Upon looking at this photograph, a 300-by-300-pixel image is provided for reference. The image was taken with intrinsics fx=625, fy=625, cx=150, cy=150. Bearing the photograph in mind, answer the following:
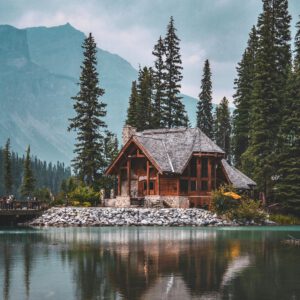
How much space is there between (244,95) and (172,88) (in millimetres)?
8741

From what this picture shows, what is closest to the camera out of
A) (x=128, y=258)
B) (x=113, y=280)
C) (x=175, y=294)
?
(x=175, y=294)

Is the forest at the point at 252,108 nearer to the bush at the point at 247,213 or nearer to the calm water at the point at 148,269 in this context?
the bush at the point at 247,213

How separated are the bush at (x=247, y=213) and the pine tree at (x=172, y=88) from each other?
2574 cm

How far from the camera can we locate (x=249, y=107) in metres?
73.1

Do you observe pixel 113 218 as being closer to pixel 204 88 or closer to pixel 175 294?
pixel 175 294

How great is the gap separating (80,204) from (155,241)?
2436cm

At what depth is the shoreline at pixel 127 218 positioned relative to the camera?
48.7 meters

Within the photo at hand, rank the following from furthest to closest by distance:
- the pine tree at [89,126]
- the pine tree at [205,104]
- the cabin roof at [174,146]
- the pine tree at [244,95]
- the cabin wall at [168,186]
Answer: the pine tree at [205,104] → the pine tree at [244,95] → the pine tree at [89,126] → the cabin wall at [168,186] → the cabin roof at [174,146]

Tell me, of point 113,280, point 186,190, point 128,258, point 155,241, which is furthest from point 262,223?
point 113,280

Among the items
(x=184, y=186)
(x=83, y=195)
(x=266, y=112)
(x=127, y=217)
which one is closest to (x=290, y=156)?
(x=266, y=112)

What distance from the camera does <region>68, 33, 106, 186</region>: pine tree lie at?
6222 centimetres

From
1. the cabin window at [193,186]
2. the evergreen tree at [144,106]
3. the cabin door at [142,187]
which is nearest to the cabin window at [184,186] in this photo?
the cabin window at [193,186]

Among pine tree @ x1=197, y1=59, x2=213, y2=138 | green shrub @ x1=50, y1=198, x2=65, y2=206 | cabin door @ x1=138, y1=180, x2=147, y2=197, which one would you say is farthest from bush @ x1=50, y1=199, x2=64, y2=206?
pine tree @ x1=197, y1=59, x2=213, y2=138

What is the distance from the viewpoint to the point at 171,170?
5672 cm
